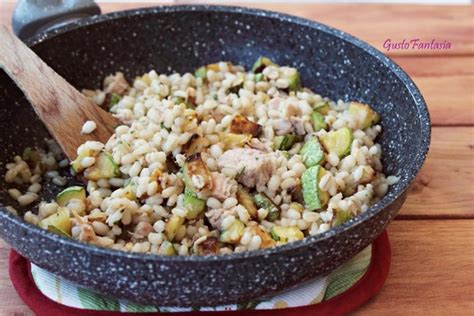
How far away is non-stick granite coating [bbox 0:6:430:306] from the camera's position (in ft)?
3.26

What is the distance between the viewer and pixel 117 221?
1.21 metres

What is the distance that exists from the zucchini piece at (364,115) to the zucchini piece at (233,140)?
26 centimetres

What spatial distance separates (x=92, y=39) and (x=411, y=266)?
2.86ft

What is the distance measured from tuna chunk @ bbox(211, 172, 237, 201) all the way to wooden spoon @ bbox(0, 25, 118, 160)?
1.00ft

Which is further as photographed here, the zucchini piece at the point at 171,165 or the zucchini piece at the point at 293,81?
the zucchini piece at the point at 293,81

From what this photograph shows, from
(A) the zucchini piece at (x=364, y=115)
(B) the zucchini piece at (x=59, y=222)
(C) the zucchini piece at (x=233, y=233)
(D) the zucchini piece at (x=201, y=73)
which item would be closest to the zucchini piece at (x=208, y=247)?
(C) the zucchini piece at (x=233, y=233)

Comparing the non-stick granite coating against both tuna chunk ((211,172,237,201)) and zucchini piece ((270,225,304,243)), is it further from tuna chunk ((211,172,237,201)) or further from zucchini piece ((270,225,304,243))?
tuna chunk ((211,172,237,201))

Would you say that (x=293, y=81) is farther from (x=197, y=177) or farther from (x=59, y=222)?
(x=59, y=222)

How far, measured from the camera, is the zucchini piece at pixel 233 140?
137 cm

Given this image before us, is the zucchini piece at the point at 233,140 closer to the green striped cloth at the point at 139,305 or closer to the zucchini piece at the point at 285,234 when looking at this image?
the zucchini piece at the point at 285,234

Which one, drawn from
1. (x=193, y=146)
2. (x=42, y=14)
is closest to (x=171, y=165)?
(x=193, y=146)

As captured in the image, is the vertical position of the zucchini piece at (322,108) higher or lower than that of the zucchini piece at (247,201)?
higher

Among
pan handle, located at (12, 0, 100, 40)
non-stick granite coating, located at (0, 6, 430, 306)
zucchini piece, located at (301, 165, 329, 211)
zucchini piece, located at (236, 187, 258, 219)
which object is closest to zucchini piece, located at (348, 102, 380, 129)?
non-stick granite coating, located at (0, 6, 430, 306)

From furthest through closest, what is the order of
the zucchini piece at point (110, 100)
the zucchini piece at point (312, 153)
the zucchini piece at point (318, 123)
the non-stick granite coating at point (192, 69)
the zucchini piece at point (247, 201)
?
the zucchini piece at point (110, 100) < the zucchini piece at point (318, 123) < the zucchini piece at point (312, 153) < the zucchini piece at point (247, 201) < the non-stick granite coating at point (192, 69)
